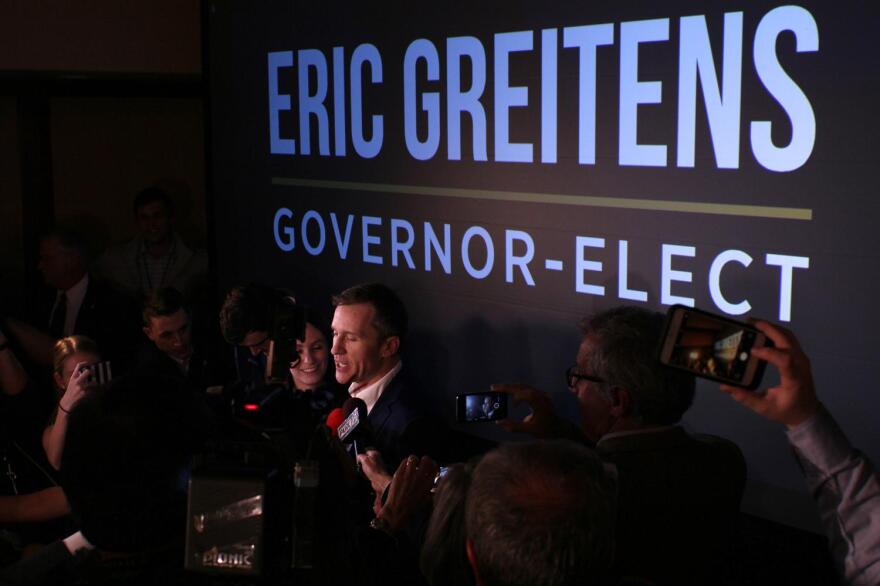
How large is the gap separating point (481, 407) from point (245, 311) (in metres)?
1.36

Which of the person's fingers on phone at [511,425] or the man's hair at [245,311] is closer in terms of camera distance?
the person's fingers on phone at [511,425]

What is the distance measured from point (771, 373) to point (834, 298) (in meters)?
0.28

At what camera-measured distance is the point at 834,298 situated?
9.16 ft

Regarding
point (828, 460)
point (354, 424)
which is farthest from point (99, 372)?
point (828, 460)

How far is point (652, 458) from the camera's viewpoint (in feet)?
6.81

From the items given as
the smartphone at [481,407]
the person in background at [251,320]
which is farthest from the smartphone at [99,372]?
the smartphone at [481,407]

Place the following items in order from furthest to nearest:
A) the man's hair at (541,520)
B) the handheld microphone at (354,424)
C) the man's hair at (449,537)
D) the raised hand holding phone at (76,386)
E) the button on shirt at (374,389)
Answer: the button on shirt at (374,389) → the raised hand holding phone at (76,386) → the handheld microphone at (354,424) → the man's hair at (449,537) → the man's hair at (541,520)

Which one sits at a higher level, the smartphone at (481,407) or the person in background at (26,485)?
the smartphone at (481,407)

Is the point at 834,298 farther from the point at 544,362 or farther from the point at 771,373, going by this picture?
the point at 544,362

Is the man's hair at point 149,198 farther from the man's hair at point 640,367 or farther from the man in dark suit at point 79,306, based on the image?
the man's hair at point 640,367

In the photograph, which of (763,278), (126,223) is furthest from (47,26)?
(763,278)

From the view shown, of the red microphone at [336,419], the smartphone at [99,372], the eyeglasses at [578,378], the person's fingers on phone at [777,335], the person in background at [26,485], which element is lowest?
the person in background at [26,485]

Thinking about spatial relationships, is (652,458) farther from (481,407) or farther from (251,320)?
(251,320)

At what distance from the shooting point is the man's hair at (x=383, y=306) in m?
3.36
